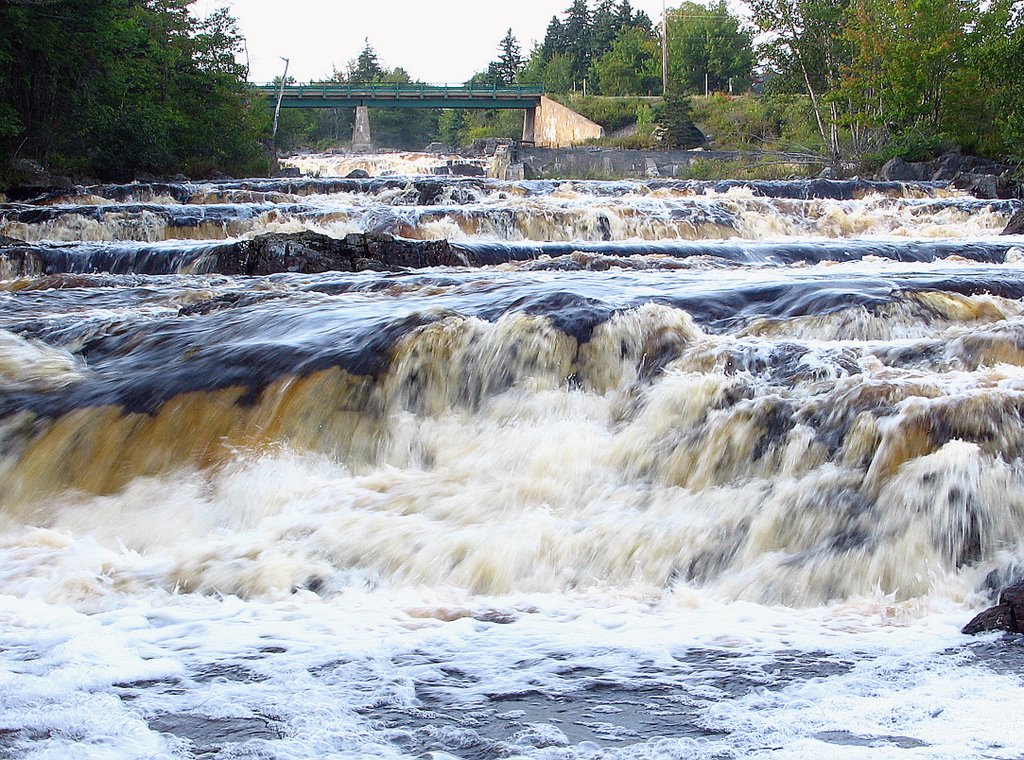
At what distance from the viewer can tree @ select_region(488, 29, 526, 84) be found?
3219 inches

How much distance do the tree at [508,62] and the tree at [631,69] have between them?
1964cm

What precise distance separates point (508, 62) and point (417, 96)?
99.3 ft

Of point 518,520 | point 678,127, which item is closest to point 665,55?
point 678,127

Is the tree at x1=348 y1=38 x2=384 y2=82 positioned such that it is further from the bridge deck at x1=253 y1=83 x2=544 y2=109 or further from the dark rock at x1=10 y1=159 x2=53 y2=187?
the dark rock at x1=10 y1=159 x2=53 y2=187

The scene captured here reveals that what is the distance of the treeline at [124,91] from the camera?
2259 centimetres

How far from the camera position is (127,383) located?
6.70 meters

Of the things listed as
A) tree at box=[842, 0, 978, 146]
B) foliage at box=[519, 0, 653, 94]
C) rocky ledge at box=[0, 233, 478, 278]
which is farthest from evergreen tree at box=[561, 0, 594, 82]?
rocky ledge at box=[0, 233, 478, 278]

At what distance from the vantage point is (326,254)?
462 inches

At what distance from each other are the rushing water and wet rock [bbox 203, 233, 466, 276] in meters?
2.12

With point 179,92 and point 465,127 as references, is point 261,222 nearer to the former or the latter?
point 179,92

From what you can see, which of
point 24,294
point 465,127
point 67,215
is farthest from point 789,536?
point 465,127

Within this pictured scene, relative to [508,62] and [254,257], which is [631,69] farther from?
[254,257]

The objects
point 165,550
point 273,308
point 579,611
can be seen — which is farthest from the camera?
point 273,308

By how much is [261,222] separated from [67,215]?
2.87 m
